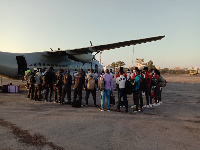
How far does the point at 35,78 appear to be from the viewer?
984 cm

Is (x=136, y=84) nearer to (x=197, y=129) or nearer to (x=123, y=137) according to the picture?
(x=197, y=129)

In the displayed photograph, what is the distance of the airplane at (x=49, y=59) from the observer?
595 inches

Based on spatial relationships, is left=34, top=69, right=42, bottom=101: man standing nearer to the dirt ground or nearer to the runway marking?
the dirt ground

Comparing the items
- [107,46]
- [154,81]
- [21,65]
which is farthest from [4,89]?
[154,81]

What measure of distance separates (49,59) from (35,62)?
2.04 metres

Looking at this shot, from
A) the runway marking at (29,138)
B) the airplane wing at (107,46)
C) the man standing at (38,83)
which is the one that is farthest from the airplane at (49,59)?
the runway marking at (29,138)

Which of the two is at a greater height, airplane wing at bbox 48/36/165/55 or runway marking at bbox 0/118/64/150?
airplane wing at bbox 48/36/165/55

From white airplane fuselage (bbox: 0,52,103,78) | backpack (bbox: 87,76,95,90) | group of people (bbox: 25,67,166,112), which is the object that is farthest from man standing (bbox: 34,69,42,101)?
white airplane fuselage (bbox: 0,52,103,78)

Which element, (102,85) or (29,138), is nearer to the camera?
(29,138)

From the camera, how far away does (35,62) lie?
1759cm

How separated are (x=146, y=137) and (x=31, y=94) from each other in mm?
8312

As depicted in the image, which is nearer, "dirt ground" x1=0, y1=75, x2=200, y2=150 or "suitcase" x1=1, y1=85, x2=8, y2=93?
"dirt ground" x1=0, y1=75, x2=200, y2=150

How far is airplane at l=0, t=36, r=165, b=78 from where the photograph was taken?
1511cm

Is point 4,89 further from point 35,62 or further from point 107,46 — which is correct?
point 107,46
